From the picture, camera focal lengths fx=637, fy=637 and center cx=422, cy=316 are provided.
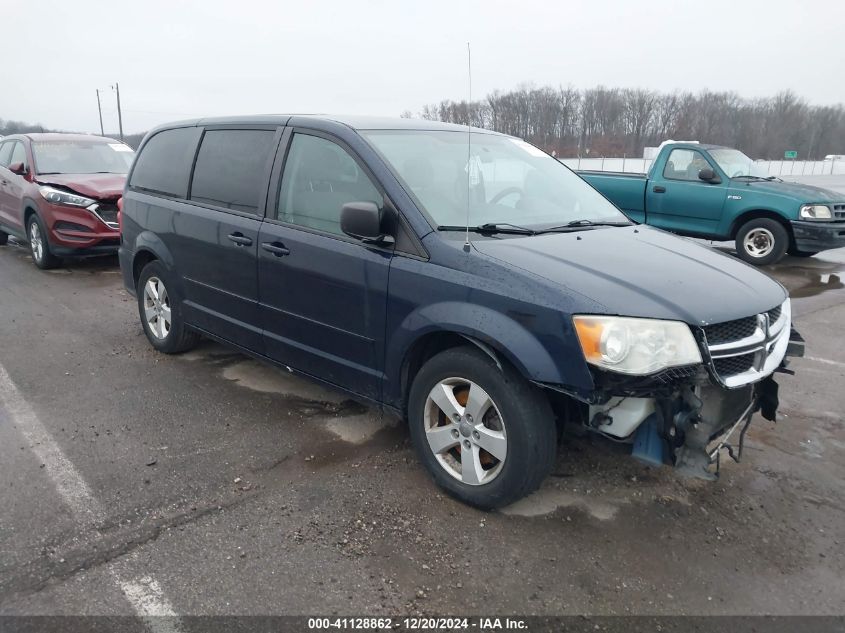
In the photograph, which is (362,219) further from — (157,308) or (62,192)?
(62,192)

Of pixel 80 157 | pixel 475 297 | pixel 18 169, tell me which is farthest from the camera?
pixel 80 157

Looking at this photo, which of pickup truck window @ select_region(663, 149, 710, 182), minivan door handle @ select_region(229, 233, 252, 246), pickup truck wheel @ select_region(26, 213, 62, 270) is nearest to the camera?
minivan door handle @ select_region(229, 233, 252, 246)

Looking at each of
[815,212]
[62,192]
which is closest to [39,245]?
[62,192]

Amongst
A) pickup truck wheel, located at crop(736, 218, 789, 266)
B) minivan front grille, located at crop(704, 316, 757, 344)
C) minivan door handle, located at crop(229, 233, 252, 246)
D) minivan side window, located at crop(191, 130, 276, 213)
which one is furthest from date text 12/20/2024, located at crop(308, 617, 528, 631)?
pickup truck wheel, located at crop(736, 218, 789, 266)

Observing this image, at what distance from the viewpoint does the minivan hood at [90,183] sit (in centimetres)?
845

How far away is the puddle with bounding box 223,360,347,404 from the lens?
443cm

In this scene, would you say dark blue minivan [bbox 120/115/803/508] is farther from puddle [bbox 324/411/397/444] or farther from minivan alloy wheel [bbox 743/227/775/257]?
minivan alloy wheel [bbox 743/227/775/257]

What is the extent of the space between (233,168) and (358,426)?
191 cm

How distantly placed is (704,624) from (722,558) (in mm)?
456

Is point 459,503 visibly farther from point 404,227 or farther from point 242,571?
point 404,227

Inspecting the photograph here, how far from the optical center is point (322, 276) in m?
3.51

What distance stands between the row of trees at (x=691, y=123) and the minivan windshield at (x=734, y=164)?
173 feet

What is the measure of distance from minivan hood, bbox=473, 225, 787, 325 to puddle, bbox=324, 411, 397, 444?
146 centimetres

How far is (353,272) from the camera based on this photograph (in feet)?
11.0
